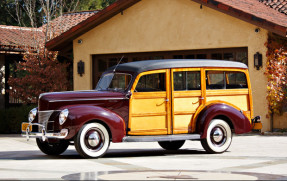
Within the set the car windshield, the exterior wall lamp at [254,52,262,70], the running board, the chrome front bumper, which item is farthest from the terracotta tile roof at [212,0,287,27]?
the chrome front bumper

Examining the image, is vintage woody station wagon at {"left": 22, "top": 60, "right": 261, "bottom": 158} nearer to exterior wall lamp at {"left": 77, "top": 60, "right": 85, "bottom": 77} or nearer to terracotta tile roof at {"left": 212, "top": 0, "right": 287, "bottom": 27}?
terracotta tile roof at {"left": 212, "top": 0, "right": 287, "bottom": 27}

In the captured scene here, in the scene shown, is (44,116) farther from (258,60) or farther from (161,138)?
(258,60)

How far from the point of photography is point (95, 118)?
1117 cm

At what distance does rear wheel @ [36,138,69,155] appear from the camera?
1231cm

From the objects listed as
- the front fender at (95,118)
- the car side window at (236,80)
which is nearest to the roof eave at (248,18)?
the car side window at (236,80)

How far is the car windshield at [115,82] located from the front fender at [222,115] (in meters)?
1.75

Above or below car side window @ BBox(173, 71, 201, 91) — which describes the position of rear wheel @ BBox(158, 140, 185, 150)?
below

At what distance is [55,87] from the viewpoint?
70.1 ft

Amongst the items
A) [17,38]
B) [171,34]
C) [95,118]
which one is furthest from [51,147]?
[17,38]

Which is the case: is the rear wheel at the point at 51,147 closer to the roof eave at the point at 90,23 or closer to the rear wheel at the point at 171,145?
the rear wheel at the point at 171,145

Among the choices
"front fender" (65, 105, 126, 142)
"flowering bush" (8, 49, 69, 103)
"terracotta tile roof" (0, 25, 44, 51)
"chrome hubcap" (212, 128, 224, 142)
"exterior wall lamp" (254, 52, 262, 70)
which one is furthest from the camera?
"terracotta tile roof" (0, 25, 44, 51)

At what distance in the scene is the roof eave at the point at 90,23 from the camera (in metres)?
20.0

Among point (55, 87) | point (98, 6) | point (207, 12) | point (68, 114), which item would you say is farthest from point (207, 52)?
point (98, 6)

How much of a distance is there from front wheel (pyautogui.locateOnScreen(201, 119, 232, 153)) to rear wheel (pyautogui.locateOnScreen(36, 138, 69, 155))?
3.01 m
